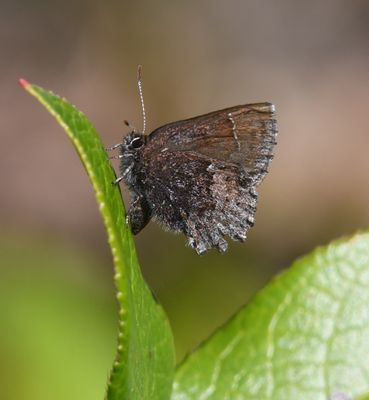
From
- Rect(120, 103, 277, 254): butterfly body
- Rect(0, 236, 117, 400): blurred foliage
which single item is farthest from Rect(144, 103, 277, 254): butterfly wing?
Rect(0, 236, 117, 400): blurred foliage

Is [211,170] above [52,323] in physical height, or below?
above

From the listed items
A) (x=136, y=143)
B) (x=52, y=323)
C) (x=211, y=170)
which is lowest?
(x=52, y=323)

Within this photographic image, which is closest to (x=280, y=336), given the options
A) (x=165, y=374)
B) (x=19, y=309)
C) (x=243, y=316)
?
(x=243, y=316)

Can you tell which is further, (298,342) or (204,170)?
(204,170)

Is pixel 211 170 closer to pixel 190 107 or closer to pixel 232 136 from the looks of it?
Answer: pixel 232 136

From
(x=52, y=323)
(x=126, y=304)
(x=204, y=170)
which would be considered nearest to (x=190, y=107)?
(x=52, y=323)

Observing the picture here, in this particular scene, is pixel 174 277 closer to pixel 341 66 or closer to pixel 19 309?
pixel 19 309

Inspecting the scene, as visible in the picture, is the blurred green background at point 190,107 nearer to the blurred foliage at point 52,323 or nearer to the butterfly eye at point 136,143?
the blurred foliage at point 52,323
